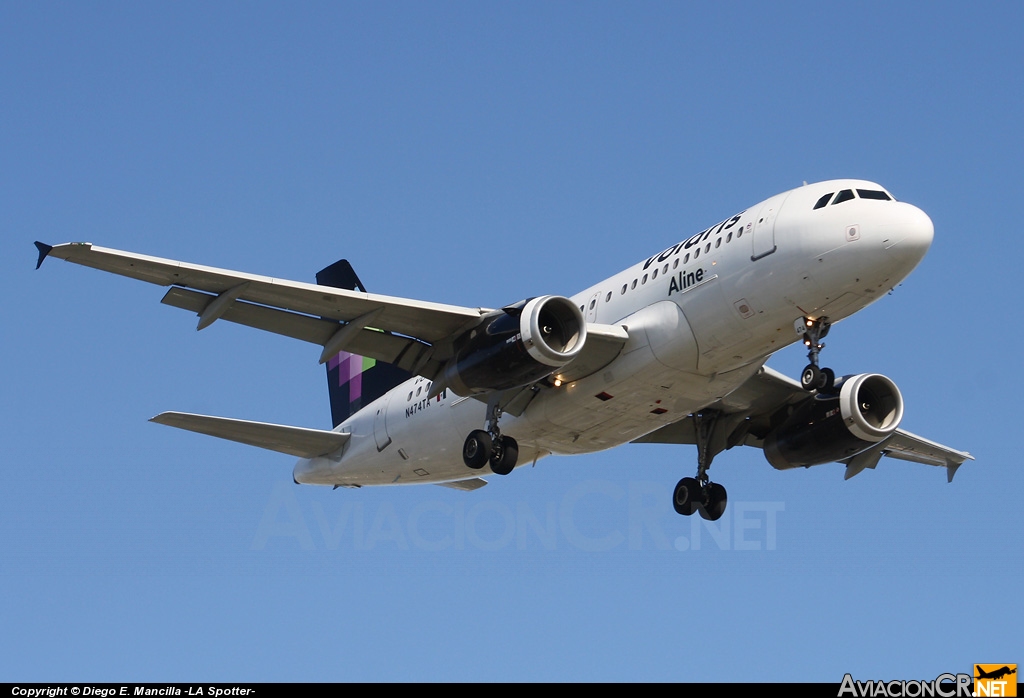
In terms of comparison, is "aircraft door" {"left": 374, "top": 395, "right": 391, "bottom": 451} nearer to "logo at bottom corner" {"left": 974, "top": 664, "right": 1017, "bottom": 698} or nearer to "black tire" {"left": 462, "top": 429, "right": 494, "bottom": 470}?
"black tire" {"left": 462, "top": 429, "right": 494, "bottom": 470}

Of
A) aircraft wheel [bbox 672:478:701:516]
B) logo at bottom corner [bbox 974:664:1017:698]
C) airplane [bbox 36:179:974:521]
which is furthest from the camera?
aircraft wheel [bbox 672:478:701:516]

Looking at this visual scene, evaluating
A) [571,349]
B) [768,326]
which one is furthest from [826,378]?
[571,349]

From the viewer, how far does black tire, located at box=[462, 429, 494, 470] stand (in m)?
29.9

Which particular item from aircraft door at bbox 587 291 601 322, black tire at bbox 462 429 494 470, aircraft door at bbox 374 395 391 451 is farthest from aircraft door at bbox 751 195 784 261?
aircraft door at bbox 374 395 391 451

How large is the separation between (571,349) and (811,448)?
8.69m

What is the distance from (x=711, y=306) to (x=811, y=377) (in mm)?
2373

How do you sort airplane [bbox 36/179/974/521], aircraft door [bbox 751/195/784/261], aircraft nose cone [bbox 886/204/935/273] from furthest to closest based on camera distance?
aircraft door [bbox 751/195/784/261] < airplane [bbox 36/179/974/521] < aircraft nose cone [bbox 886/204/935/273]

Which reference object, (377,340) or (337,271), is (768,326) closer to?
(377,340)

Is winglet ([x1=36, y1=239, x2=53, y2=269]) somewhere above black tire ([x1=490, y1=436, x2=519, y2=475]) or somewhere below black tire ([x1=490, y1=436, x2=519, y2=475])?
above

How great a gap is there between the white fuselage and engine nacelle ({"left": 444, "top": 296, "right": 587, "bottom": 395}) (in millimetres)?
1379

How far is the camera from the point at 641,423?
3023cm

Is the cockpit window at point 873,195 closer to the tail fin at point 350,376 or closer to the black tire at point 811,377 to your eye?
the black tire at point 811,377

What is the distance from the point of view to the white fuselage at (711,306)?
25938 millimetres

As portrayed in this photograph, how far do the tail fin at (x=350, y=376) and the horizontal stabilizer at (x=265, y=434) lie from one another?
5.53ft
